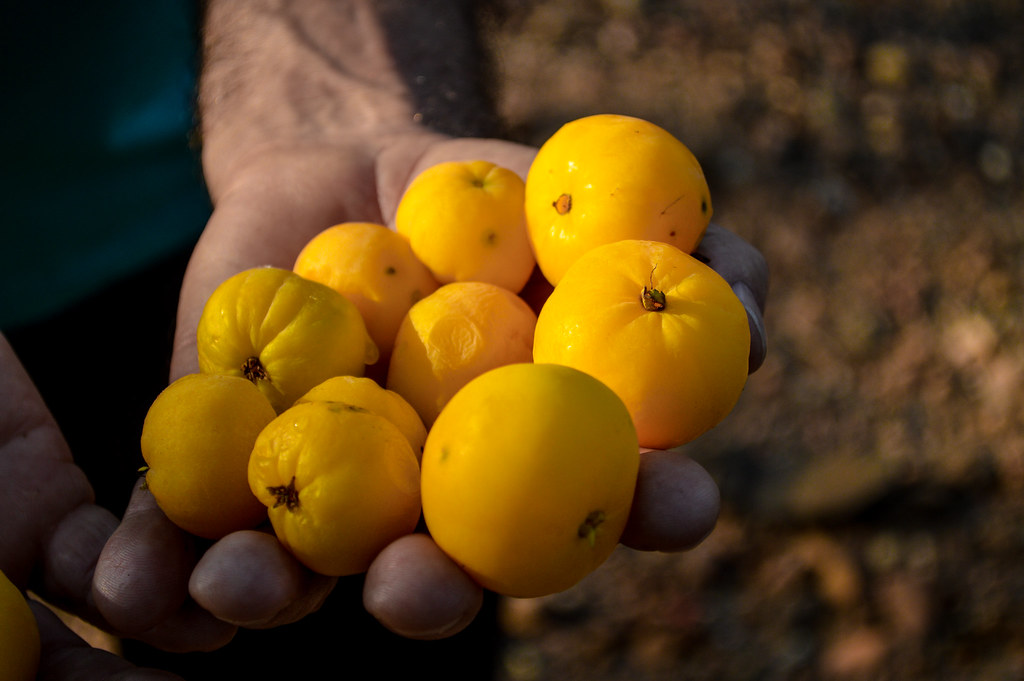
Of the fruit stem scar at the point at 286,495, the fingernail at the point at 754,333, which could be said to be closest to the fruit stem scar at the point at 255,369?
the fruit stem scar at the point at 286,495

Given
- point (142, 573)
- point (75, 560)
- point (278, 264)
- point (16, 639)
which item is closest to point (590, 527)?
point (142, 573)

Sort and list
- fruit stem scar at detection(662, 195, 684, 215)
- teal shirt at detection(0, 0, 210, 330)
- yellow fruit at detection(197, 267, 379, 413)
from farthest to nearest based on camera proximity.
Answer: teal shirt at detection(0, 0, 210, 330), fruit stem scar at detection(662, 195, 684, 215), yellow fruit at detection(197, 267, 379, 413)

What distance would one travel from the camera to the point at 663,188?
2.09 metres

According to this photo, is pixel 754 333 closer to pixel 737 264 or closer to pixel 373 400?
pixel 737 264

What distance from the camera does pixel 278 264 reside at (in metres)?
2.89

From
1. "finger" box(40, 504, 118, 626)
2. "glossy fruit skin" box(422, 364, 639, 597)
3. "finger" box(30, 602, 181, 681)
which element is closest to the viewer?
"glossy fruit skin" box(422, 364, 639, 597)

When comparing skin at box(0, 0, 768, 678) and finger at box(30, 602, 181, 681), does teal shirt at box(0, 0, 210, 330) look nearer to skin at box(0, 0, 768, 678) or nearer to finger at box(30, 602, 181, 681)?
skin at box(0, 0, 768, 678)

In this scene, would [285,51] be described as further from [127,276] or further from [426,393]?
[426,393]

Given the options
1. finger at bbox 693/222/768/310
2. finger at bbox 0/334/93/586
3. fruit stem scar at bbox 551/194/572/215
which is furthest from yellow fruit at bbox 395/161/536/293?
finger at bbox 0/334/93/586

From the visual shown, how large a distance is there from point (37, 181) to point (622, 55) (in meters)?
3.52

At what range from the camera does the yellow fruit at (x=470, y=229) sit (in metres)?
2.34

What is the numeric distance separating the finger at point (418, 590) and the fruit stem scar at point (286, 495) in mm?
214

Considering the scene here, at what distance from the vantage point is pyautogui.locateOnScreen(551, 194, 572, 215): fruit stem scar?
2.16 metres

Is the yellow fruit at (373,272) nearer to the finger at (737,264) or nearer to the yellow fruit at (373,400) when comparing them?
the yellow fruit at (373,400)
